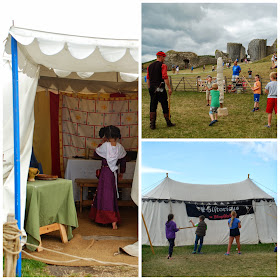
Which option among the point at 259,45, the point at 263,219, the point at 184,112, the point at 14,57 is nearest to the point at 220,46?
the point at 259,45

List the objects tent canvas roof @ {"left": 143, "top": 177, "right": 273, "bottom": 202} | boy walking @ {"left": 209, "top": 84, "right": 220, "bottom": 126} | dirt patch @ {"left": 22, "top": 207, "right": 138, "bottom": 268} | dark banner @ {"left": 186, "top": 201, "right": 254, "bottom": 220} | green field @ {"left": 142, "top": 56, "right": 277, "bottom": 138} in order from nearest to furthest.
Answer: dirt patch @ {"left": 22, "top": 207, "right": 138, "bottom": 268}
green field @ {"left": 142, "top": 56, "right": 277, "bottom": 138}
boy walking @ {"left": 209, "top": 84, "right": 220, "bottom": 126}
tent canvas roof @ {"left": 143, "top": 177, "right": 273, "bottom": 202}
dark banner @ {"left": 186, "top": 201, "right": 254, "bottom": 220}

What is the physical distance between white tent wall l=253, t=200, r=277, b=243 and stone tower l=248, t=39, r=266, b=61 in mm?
2804

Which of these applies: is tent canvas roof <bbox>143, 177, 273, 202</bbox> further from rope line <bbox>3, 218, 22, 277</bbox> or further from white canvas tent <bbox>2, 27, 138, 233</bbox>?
rope line <bbox>3, 218, 22, 277</bbox>

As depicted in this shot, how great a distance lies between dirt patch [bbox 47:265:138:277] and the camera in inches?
129

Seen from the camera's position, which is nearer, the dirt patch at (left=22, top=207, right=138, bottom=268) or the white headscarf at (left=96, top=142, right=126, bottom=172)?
the dirt patch at (left=22, top=207, right=138, bottom=268)

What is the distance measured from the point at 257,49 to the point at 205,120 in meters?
1.28

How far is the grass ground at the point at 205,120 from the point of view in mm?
4168

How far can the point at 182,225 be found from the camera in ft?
21.4

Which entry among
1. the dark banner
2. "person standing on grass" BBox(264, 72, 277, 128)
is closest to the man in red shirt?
"person standing on grass" BBox(264, 72, 277, 128)

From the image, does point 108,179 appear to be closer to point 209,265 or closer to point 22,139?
point 22,139

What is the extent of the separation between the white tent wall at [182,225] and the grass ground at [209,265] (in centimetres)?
28

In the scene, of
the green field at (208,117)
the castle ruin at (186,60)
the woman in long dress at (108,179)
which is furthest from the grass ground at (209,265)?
the castle ruin at (186,60)

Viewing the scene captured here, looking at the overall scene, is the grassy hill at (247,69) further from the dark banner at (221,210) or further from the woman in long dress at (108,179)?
the dark banner at (221,210)

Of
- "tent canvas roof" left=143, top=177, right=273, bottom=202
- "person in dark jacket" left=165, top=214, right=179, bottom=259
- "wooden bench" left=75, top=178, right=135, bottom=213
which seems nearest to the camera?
"person in dark jacket" left=165, top=214, right=179, bottom=259
